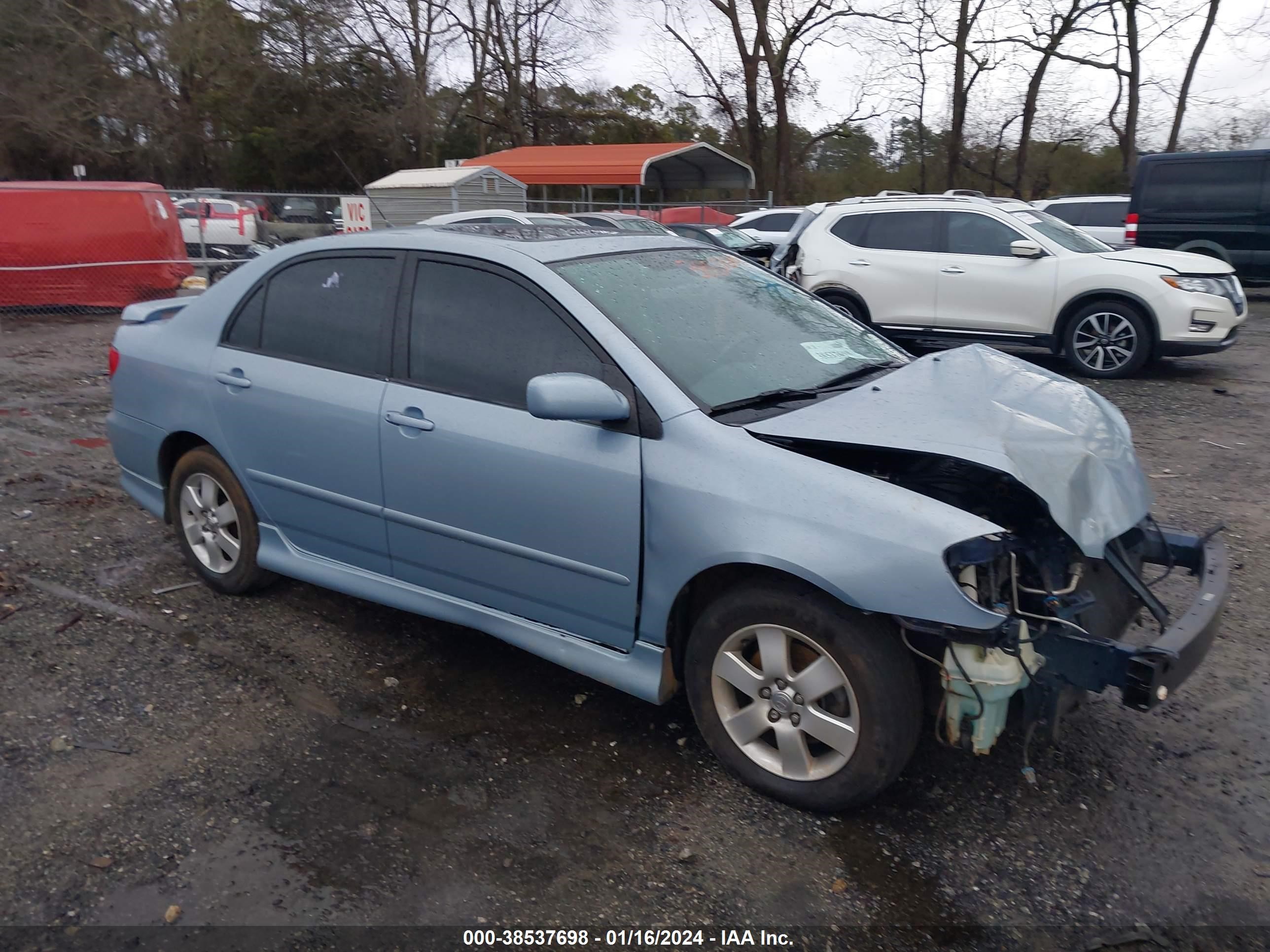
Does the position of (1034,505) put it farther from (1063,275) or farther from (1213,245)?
(1213,245)

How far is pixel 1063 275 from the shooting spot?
388 inches

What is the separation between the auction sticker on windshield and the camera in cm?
385

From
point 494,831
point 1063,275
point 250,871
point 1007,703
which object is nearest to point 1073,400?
point 1007,703

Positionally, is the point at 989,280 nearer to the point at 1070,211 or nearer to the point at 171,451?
the point at 171,451

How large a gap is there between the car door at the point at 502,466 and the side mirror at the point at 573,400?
4.0 inches

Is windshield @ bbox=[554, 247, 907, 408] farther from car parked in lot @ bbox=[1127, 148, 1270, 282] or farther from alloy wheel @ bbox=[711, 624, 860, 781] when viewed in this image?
car parked in lot @ bbox=[1127, 148, 1270, 282]

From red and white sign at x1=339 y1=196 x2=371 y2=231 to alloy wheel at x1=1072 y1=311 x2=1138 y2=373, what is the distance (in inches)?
427

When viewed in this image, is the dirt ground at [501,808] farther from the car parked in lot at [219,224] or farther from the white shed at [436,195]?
the white shed at [436,195]

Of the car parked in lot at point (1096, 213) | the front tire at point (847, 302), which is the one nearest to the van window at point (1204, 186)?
the car parked in lot at point (1096, 213)

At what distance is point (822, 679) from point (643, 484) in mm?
803

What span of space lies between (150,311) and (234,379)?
48.5 inches

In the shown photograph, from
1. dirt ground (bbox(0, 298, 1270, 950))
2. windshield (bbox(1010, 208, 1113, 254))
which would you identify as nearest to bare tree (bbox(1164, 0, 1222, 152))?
windshield (bbox(1010, 208, 1113, 254))

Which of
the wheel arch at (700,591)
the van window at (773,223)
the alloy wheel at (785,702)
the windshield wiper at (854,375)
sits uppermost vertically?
the van window at (773,223)

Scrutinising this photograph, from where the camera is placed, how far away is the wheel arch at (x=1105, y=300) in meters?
9.66
